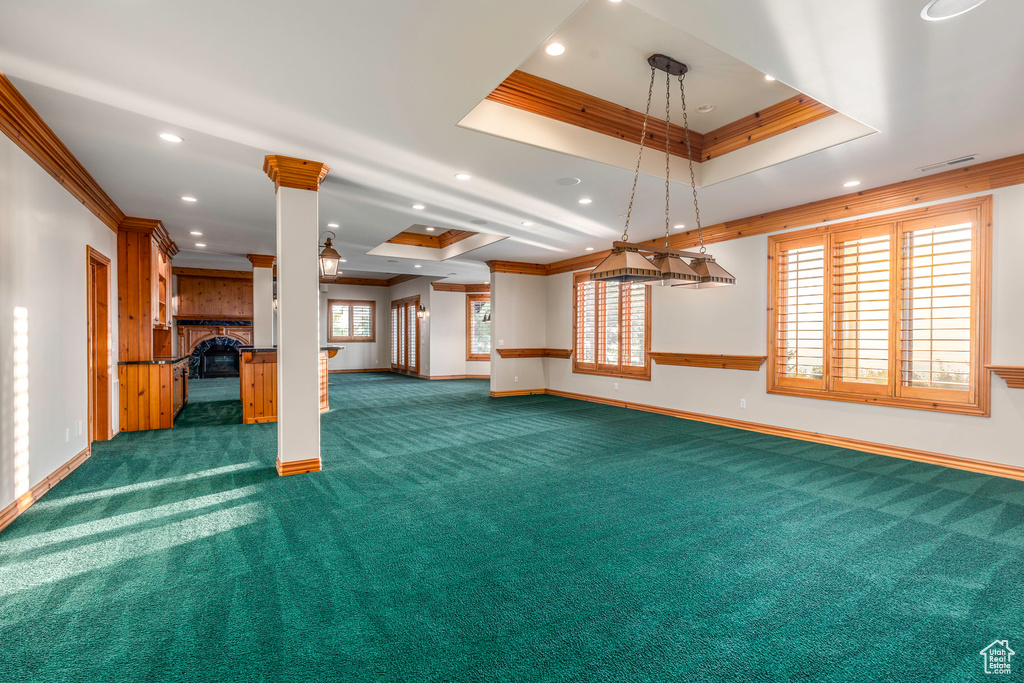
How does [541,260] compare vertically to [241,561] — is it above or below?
above

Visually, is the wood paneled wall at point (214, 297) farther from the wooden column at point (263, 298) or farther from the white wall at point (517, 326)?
the white wall at point (517, 326)

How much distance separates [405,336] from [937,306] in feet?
41.0

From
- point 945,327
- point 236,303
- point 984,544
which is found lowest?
point 984,544

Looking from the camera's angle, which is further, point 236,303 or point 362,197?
point 236,303

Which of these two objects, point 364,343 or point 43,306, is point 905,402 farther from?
point 364,343

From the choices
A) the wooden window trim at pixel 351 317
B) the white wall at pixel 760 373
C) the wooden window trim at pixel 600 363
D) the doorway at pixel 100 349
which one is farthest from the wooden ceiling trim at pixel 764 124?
the wooden window trim at pixel 351 317

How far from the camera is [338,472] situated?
4.25 meters

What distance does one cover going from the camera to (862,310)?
505cm

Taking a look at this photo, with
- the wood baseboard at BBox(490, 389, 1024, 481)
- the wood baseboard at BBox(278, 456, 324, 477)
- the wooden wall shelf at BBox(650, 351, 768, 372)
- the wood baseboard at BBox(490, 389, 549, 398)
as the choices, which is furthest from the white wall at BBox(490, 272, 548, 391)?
the wood baseboard at BBox(278, 456, 324, 477)

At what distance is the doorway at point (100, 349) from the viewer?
17.1 feet

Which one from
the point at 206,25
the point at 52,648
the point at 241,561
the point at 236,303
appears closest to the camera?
the point at 52,648

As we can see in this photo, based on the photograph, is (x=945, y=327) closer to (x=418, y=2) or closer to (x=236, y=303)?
(x=418, y=2)

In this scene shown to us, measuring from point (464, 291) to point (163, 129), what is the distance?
9.90 meters

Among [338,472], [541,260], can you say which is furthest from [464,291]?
[338,472]
